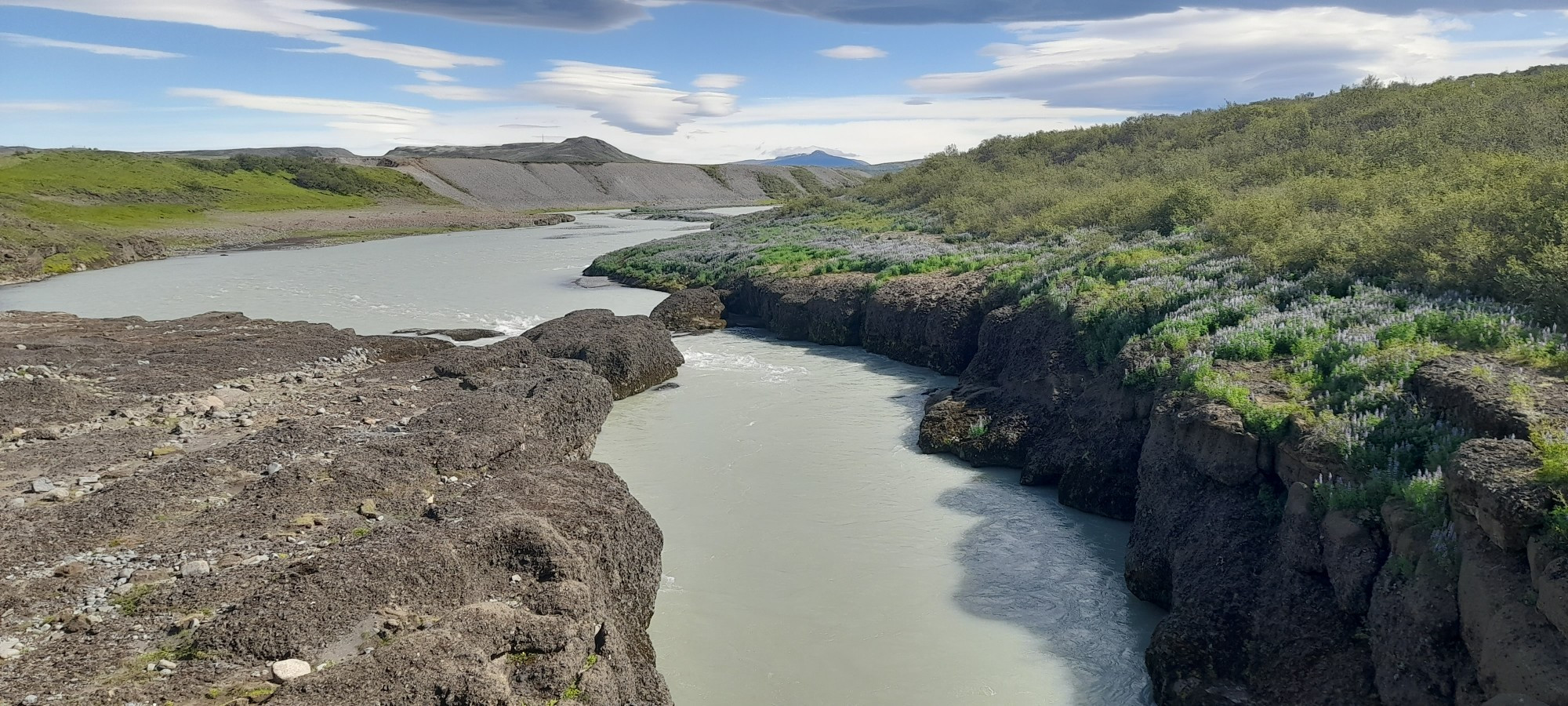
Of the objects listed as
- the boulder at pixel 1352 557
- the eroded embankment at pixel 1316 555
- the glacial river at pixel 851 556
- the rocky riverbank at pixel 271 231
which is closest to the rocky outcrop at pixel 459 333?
the glacial river at pixel 851 556

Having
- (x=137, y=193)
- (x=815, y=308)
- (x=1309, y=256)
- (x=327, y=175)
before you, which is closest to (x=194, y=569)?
(x=1309, y=256)

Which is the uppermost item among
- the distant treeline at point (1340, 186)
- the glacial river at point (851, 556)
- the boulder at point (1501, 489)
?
the distant treeline at point (1340, 186)

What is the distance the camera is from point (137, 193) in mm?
69000

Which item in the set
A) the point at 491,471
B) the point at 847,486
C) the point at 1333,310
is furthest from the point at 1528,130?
the point at 491,471

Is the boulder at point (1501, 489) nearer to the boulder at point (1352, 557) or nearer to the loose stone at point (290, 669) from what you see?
the boulder at point (1352, 557)

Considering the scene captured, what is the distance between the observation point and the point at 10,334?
1850 centimetres

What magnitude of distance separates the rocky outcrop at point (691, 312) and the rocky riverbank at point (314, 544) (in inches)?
427

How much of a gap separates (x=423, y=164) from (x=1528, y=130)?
110503 millimetres

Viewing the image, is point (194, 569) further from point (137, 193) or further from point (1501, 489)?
point (137, 193)

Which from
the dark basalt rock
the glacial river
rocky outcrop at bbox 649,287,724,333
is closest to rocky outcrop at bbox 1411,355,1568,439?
the glacial river

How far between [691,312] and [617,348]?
7908mm

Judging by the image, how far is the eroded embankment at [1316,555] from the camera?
221 inches

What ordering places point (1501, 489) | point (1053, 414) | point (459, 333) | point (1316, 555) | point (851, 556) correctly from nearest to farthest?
1. point (1501, 489)
2. point (1316, 555)
3. point (851, 556)
4. point (1053, 414)
5. point (459, 333)

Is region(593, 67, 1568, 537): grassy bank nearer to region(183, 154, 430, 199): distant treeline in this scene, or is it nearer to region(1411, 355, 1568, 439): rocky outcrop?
region(1411, 355, 1568, 439): rocky outcrop
